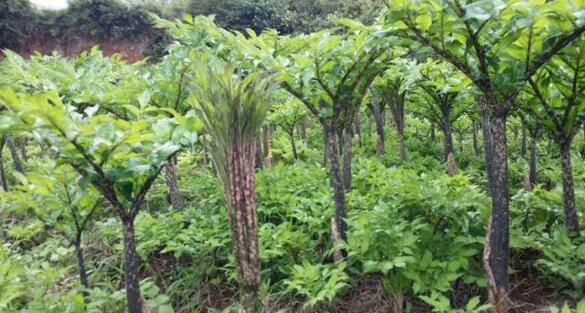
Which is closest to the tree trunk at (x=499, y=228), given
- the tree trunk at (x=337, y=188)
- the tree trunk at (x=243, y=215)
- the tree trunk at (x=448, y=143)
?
the tree trunk at (x=337, y=188)

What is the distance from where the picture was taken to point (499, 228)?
8.47 feet

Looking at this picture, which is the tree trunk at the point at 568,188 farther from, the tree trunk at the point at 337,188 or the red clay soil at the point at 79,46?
the red clay soil at the point at 79,46

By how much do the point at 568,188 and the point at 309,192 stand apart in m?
2.50

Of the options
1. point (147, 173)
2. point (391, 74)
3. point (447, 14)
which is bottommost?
point (147, 173)

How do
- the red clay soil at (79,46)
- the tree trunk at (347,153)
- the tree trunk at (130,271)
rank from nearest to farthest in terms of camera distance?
the tree trunk at (130,271) < the tree trunk at (347,153) < the red clay soil at (79,46)

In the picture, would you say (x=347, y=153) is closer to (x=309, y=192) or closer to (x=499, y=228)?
(x=309, y=192)

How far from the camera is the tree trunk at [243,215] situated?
7.29 ft

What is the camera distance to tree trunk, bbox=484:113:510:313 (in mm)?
2551

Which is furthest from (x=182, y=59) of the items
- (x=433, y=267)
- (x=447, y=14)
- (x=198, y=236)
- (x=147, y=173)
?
(x=433, y=267)

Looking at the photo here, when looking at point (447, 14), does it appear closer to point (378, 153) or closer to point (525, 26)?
point (525, 26)

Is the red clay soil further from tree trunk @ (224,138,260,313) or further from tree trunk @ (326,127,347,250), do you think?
tree trunk @ (224,138,260,313)

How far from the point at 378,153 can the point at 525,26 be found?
6098 mm

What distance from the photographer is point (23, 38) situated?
18.3 meters

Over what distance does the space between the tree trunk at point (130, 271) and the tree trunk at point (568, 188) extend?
9.90ft
